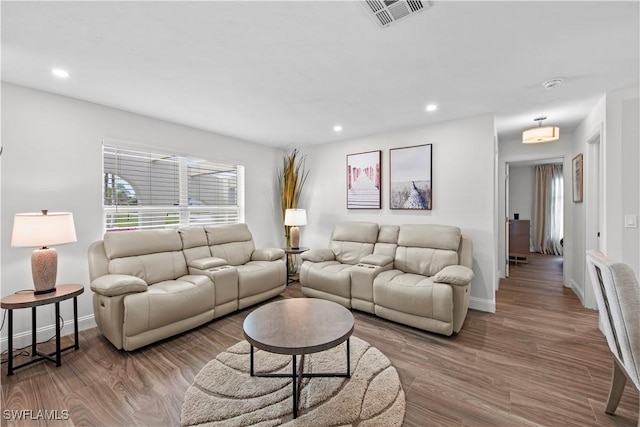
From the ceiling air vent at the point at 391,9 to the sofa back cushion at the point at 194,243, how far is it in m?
3.16

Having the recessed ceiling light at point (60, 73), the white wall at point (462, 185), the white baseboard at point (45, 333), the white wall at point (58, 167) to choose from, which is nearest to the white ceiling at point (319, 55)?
the recessed ceiling light at point (60, 73)

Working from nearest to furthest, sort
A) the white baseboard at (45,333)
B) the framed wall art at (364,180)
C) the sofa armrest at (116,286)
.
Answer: the sofa armrest at (116,286) < the white baseboard at (45,333) < the framed wall art at (364,180)

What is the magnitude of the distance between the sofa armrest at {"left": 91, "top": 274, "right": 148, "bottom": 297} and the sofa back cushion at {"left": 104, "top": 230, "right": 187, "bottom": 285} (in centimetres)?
32

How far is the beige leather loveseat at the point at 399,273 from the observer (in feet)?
8.86

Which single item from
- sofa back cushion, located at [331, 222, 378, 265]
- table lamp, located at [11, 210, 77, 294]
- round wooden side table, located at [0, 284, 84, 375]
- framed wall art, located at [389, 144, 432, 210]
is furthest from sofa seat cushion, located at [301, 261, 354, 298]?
table lamp, located at [11, 210, 77, 294]

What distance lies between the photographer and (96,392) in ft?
6.28

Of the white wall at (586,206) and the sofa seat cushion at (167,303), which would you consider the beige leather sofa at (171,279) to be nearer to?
the sofa seat cushion at (167,303)

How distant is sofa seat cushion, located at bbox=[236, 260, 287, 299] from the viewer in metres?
3.39

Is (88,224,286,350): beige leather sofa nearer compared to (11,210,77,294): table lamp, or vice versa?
(11,210,77,294): table lamp

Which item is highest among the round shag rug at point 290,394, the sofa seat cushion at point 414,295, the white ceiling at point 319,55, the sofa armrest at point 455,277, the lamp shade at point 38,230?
the white ceiling at point 319,55

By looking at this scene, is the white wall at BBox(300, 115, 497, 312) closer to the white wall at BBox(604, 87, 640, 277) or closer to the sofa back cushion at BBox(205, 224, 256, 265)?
the white wall at BBox(604, 87, 640, 277)

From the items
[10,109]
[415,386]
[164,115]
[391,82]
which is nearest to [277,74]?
[391,82]

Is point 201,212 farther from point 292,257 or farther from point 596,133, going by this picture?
point 596,133

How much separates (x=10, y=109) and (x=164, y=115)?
1298mm
